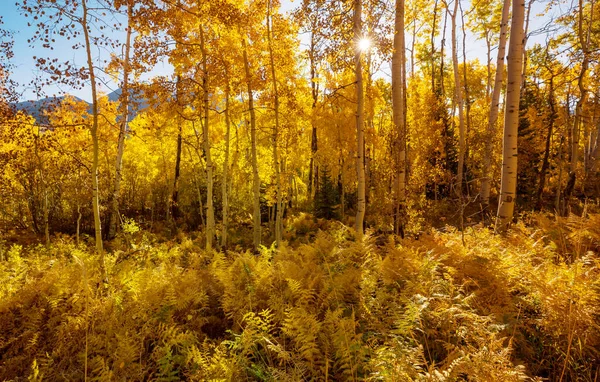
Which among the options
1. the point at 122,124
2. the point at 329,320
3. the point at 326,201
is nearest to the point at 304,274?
the point at 329,320

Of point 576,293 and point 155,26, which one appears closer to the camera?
point 576,293

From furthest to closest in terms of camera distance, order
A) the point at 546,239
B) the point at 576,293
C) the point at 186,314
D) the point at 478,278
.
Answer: the point at 546,239
the point at 186,314
the point at 478,278
the point at 576,293

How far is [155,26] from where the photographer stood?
7832mm

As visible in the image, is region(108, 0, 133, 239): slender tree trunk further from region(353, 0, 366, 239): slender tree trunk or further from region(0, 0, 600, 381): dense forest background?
region(353, 0, 366, 239): slender tree trunk

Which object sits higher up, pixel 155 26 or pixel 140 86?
pixel 155 26

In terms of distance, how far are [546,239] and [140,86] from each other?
962cm

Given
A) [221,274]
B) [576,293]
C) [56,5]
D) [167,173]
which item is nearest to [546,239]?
[576,293]

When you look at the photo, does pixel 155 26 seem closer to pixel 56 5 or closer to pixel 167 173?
pixel 56 5

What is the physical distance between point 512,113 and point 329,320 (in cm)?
536

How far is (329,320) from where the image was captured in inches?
124

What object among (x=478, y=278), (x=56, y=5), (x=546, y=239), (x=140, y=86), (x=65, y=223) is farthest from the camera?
(x=65, y=223)

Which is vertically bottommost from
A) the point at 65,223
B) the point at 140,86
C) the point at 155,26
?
the point at 65,223

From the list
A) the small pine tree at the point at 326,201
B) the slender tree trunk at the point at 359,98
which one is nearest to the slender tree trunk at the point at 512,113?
the slender tree trunk at the point at 359,98

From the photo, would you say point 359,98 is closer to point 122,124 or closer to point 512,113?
point 512,113
